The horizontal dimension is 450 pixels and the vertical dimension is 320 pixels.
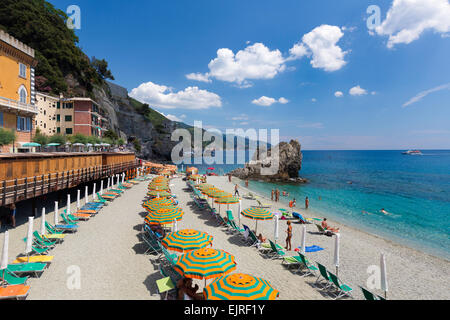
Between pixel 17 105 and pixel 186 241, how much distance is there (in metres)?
27.3

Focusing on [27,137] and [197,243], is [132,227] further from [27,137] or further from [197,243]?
[27,137]

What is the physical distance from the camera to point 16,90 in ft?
79.7

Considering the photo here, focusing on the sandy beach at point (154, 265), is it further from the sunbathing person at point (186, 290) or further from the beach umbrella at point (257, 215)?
the sunbathing person at point (186, 290)

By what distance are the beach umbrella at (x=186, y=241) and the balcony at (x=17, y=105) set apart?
2540cm

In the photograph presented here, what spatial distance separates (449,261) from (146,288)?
661 inches

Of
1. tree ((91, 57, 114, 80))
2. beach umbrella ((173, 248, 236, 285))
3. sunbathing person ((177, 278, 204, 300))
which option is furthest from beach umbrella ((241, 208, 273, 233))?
tree ((91, 57, 114, 80))

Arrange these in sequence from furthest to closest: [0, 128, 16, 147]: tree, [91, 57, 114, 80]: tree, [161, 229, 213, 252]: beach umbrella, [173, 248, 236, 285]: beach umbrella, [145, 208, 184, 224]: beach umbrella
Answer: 1. [91, 57, 114, 80]: tree
2. [0, 128, 16, 147]: tree
3. [145, 208, 184, 224]: beach umbrella
4. [161, 229, 213, 252]: beach umbrella
5. [173, 248, 236, 285]: beach umbrella

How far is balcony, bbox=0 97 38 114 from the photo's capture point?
73.1ft

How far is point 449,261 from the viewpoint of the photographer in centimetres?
1310

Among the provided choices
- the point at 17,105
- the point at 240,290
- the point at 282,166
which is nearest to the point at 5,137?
the point at 17,105

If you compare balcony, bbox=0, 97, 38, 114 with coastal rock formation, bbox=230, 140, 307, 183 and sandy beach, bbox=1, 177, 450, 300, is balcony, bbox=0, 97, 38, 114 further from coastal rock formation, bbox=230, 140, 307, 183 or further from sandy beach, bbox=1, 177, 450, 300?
coastal rock formation, bbox=230, 140, 307, 183

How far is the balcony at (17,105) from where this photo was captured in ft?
73.1

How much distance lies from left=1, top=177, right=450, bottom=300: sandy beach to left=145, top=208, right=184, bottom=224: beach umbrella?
1.46 m
